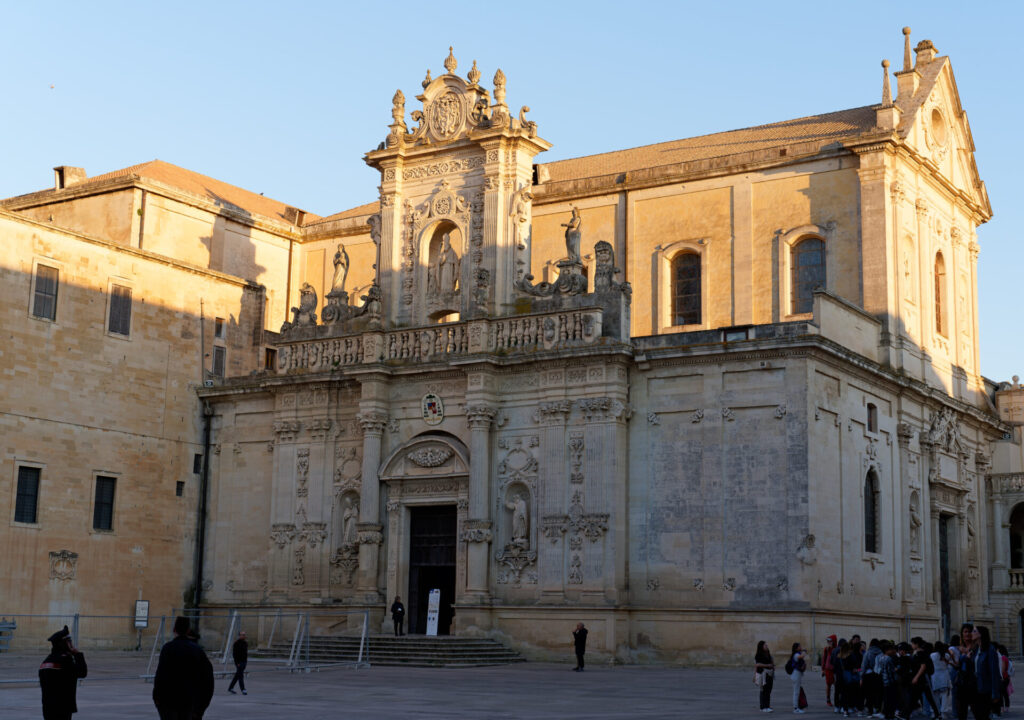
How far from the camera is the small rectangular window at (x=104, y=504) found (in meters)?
40.1

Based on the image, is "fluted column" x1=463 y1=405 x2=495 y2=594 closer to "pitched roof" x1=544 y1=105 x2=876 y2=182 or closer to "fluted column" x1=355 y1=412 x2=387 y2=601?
"fluted column" x1=355 y1=412 x2=387 y2=601

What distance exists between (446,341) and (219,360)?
33.0ft

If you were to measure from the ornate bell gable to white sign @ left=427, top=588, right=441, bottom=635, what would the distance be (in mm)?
8167

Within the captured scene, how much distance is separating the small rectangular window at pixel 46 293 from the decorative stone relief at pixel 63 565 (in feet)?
22.9

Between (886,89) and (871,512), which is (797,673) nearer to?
(871,512)

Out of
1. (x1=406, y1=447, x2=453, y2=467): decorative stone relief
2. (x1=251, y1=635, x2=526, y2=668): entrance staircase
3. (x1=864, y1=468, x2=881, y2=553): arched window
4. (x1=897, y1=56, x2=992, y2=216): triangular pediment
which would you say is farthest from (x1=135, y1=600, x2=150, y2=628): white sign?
(x1=897, y1=56, x2=992, y2=216): triangular pediment

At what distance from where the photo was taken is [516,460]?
3719 cm

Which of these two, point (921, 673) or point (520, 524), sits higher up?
point (520, 524)

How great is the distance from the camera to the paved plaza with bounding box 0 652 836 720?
2078cm

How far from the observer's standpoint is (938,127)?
45.1 m

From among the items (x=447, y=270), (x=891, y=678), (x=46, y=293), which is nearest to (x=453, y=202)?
(x=447, y=270)

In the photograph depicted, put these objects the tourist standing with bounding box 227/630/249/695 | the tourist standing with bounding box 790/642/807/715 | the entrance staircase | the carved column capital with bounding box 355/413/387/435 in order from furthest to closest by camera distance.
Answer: the carved column capital with bounding box 355/413/387/435 → the entrance staircase → the tourist standing with bounding box 227/630/249/695 → the tourist standing with bounding box 790/642/807/715

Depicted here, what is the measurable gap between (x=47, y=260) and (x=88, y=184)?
721cm

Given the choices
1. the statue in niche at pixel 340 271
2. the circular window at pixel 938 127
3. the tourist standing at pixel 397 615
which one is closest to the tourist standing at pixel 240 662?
the tourist standing at pixel 397 615
